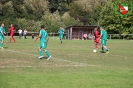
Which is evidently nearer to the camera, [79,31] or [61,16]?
[79,31]

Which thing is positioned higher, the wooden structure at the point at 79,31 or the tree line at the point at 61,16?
the tree line at the point at 61,16

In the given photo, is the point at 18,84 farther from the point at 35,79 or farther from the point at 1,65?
the point at 1,65

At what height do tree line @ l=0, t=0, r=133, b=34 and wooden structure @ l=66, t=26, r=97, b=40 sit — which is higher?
tree line @ l=0, t=0, r=133, b=34

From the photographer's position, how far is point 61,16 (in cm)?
9712

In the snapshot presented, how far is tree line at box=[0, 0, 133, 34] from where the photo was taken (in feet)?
240

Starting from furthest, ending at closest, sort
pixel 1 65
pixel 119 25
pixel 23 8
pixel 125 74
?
pixel 23 8
pixel 119 25
pixel 1 65
pixel 125 74

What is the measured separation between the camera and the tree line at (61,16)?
240 ft

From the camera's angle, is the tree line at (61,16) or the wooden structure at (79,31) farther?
the tree line at (61,16)

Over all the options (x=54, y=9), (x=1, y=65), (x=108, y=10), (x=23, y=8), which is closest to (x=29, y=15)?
(x=23, y=8)

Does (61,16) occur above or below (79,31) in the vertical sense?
above

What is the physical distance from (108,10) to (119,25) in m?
4.68

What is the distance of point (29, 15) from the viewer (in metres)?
94.8

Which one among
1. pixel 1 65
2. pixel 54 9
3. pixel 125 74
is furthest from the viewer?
pixel 54 9

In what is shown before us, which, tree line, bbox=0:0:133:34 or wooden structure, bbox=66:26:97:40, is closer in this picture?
wooden structure, bbox=66:26:97:40
